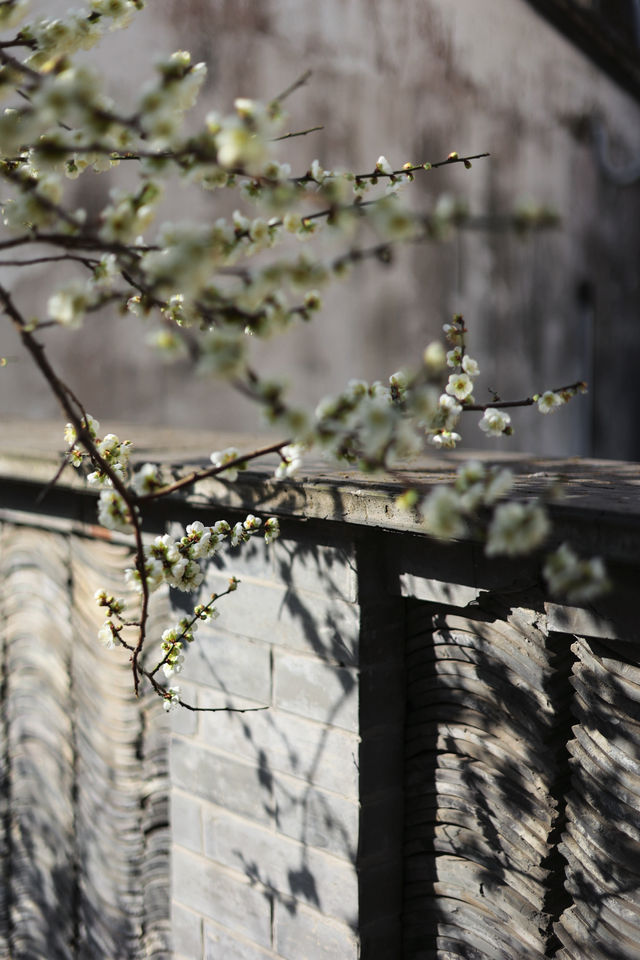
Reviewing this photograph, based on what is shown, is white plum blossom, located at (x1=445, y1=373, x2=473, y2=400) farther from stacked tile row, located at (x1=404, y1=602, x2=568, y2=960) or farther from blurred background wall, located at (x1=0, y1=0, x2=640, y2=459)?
blurred background wall, located at (x1=0, y1=0, x2=640, y2=459)

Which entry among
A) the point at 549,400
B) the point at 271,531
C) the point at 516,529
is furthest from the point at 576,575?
the point at 271,531

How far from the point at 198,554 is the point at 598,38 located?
8112 mm

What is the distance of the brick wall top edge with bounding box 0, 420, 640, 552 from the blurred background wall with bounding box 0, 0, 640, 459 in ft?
8.20

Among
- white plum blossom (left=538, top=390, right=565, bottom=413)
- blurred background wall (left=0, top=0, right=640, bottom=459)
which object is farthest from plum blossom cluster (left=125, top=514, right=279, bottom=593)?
blurred background wall (left=0, top=0, right=640, bottom=459)

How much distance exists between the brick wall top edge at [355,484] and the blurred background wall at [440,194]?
2.50 meters

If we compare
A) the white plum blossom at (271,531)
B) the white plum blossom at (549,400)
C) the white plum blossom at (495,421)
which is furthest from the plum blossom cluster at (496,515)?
the white plum blossom at (271,531)

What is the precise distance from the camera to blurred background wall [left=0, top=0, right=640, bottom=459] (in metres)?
5.67

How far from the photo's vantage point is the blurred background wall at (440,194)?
5.67 m

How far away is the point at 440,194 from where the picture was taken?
283 inches

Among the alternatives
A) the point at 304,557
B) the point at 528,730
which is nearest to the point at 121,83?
the point at 304,557

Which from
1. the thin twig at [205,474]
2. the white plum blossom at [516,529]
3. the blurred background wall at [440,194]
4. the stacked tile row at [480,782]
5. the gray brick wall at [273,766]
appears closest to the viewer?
the white plum blossom at [516,529]

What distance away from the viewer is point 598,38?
8.43 m

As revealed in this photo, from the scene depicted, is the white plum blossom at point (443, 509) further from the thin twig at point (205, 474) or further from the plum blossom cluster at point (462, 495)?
the thin twig at point (205, 474)

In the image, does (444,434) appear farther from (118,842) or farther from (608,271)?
(608,271)
